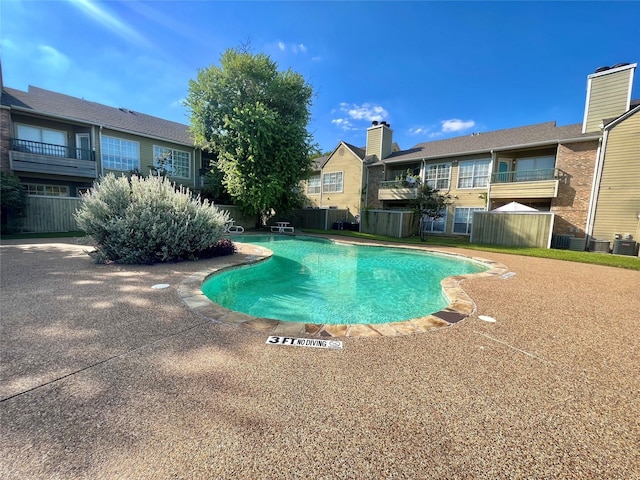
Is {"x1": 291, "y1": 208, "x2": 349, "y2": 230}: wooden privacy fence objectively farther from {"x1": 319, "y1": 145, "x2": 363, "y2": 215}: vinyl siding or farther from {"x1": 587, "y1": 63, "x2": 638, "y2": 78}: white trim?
{"x1": 587, "y1": 63, "x2": 638, "y2": 78}: white trim

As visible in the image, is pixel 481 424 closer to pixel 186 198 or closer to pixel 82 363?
pixel 82 363

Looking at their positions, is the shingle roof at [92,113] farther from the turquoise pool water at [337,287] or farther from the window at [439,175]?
the window at [439,175]

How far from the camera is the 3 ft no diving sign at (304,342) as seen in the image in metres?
3.25

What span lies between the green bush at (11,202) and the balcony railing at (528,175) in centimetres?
2587

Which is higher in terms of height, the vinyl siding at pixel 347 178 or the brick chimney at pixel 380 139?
the brick chimney at pixel 380 139

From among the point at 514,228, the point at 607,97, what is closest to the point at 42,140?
the point at 514,228

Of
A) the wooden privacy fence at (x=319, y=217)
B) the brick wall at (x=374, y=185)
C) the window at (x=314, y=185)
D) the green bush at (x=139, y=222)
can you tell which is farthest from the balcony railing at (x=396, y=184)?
the green bush at (x=139, y=222)

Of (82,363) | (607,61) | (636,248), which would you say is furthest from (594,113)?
(82,363)

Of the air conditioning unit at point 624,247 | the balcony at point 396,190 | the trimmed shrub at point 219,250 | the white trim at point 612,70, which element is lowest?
the trimmed shrub at point 219,250

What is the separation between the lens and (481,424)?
2.06 meters

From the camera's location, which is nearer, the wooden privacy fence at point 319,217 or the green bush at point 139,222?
the green bush at point 139,222

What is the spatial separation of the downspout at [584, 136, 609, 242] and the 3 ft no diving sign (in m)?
17.9

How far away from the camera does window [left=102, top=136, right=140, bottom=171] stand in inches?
677

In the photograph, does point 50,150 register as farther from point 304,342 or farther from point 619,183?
point 619,183
